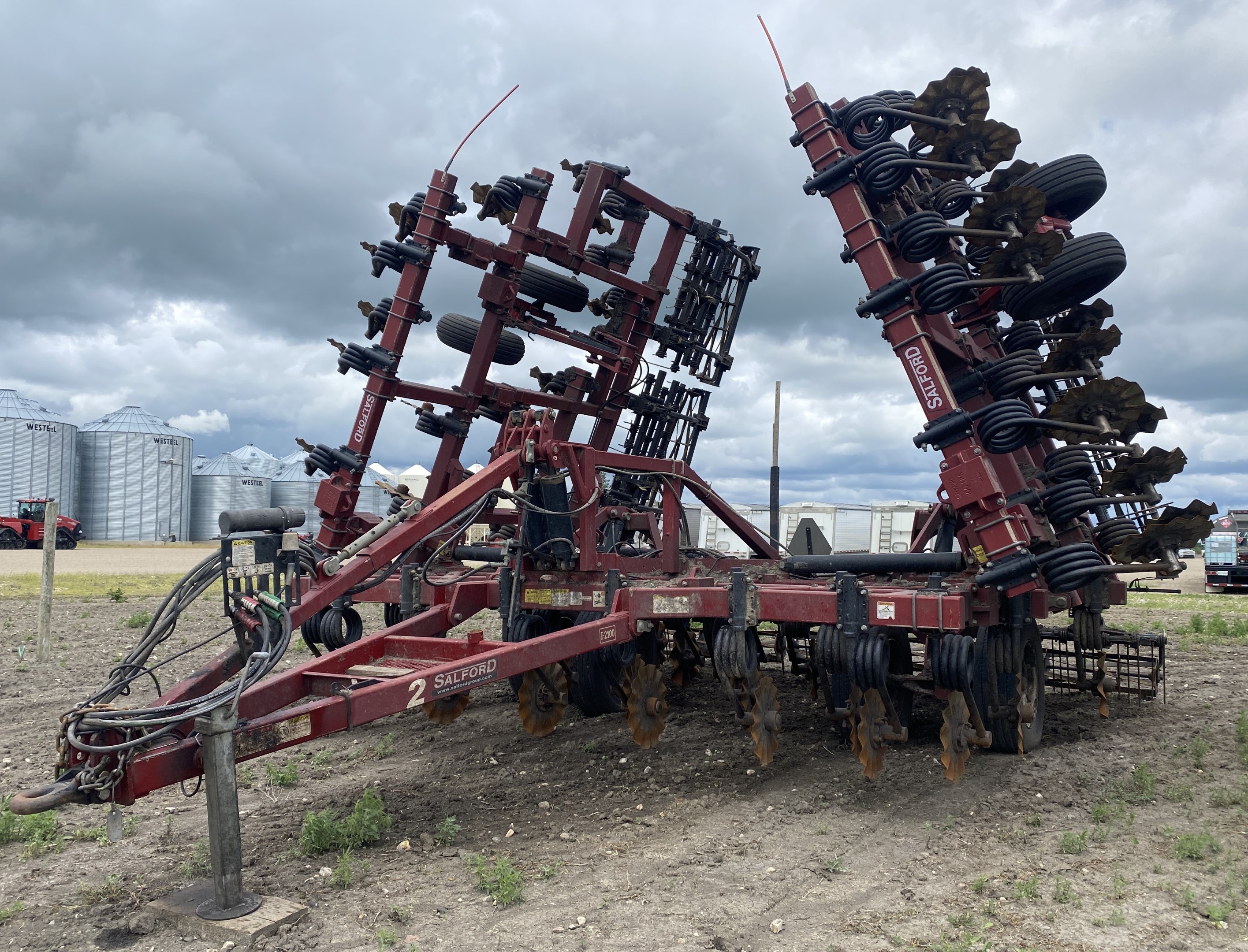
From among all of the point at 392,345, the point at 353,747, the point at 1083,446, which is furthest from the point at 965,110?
the point at 353,747

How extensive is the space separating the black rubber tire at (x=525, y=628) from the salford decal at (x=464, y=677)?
1757 millimetres

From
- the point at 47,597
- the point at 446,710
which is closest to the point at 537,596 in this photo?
the point at 446,710

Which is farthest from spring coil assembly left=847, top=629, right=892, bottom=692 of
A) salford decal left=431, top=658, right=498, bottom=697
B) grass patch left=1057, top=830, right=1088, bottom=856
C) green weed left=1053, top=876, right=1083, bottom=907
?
salford decal left=431, top=658, right=498, bottom=697

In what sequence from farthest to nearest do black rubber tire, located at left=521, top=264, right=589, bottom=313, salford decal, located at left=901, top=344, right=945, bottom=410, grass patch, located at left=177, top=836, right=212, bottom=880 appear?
black rubber tire, located at left=521, top=264, right=589, bottom=313
salford decal, located at left=901, top=344, right=945, bottom=410
grass patch, located at left=177, top=836, right=212, bottom=880

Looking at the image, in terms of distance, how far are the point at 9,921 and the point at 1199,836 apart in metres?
5.52

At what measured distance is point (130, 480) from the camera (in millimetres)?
47750

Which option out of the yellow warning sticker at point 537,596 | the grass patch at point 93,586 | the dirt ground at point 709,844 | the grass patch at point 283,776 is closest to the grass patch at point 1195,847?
the dirt ground at point 709,844

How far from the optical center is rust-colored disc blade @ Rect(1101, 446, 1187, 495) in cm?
630

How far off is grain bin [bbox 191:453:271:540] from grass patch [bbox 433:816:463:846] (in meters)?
50.0

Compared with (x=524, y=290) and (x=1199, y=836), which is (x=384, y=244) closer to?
(x=524, y=290)

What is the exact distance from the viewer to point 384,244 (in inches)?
392

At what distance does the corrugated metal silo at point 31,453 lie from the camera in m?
44.1

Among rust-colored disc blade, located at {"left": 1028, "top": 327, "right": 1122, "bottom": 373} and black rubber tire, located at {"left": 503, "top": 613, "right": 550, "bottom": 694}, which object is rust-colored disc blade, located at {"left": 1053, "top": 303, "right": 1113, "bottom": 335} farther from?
black rubber tire, located at {"left": 503, "top": 613, "right": 550, "bottom": 694}

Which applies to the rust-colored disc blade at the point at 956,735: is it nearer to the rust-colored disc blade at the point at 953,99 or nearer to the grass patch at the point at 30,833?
the rust-colored disc blade at the point at 953,99
